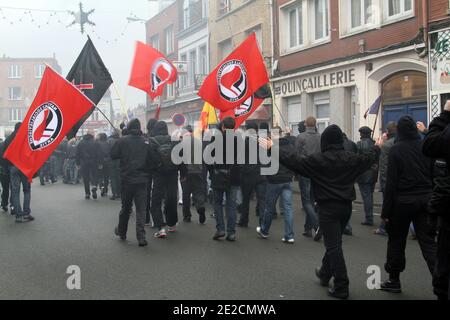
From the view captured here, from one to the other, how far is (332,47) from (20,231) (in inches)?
475

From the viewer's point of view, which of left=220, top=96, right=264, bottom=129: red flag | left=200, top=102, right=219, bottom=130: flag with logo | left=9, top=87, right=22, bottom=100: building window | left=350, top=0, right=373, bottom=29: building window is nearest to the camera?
left=220, top=96, right=264, bottom=129: red flag

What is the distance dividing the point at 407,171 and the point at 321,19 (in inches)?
556

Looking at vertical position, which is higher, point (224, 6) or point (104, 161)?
point (224, 6)

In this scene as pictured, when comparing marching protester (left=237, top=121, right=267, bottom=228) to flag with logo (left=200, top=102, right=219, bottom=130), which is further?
flag with logo (left=200, top=102, right=219, bottom=130)

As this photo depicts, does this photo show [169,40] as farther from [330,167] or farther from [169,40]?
[330,167]

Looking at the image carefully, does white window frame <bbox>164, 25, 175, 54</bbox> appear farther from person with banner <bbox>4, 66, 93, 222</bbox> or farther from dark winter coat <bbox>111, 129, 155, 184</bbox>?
person with banner <bbox>4, 66, 93, 222</bbox>

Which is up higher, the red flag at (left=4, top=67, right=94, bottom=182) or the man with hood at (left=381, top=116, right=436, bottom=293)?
the red flag at (left=4, top=67, right=94, bottom=182)

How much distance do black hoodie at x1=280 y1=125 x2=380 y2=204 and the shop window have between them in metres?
9.65

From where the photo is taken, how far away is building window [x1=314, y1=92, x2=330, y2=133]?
18312 millimetres

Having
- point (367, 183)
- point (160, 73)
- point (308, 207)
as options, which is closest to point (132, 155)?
point (308, 207)

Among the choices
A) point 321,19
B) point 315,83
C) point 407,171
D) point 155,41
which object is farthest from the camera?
point 155,41

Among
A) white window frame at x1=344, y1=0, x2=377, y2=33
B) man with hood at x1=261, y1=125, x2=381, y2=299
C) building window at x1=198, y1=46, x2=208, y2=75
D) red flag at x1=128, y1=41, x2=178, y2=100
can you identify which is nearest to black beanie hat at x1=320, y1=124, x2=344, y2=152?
A: man with hood at x1=261, y1=125, x2=381, y2=299

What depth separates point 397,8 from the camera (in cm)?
1505

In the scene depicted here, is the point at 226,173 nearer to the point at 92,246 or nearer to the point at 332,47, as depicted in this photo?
the point at 92,246
